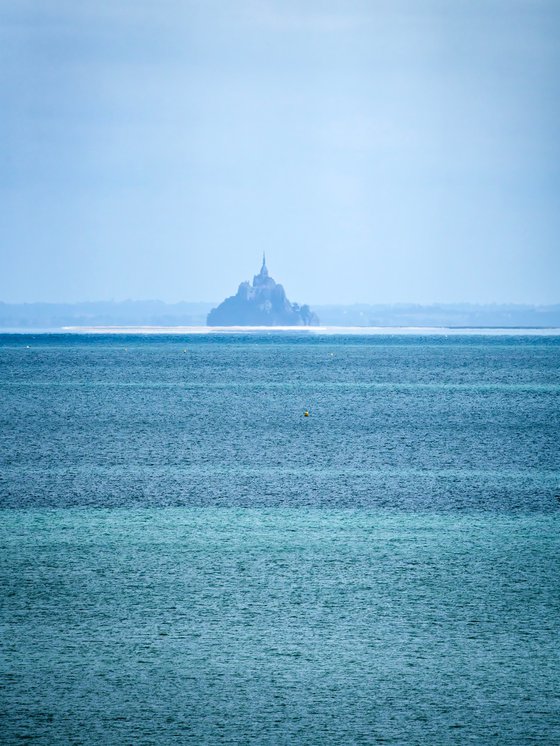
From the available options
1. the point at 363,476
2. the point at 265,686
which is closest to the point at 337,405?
the point at 363,476

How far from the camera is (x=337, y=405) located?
27844 mm

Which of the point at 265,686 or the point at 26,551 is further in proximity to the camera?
the point at 26,551

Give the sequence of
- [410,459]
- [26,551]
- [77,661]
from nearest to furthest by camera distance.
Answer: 1. [77,661]
2. [26,551]
3. [410,459]

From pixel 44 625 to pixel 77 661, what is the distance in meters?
0.76

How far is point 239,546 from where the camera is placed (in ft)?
29.6

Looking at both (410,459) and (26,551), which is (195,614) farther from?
(410,459)

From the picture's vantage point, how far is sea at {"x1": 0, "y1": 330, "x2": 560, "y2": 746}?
5156mm

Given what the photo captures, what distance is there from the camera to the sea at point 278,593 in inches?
203

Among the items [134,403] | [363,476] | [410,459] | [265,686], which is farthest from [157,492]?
[134,403]

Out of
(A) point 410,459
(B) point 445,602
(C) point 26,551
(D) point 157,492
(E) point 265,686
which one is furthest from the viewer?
(A) point 410,459

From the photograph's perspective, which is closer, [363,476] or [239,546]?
[239,546]

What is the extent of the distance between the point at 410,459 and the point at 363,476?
7.20ft

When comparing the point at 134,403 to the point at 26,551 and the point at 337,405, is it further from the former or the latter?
the point at 26,551

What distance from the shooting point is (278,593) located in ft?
24.2
